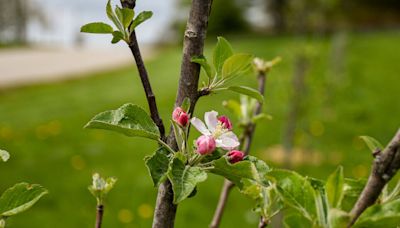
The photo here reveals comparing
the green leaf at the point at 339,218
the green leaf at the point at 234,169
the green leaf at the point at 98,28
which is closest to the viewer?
the green leaf at the point at 339,218

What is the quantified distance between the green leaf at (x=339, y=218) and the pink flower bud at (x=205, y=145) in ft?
0.53

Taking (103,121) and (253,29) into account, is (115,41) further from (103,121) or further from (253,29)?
(253,29)

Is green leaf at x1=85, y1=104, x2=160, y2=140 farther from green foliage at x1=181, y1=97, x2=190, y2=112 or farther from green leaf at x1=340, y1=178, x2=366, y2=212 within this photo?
green leaf at x1=340, y1=178, x2=366, y2=212

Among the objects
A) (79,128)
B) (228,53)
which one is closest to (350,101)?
(79,128)

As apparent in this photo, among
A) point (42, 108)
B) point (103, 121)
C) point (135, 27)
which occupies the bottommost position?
point (42, 108)

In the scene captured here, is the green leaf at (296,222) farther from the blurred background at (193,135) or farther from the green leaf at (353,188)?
the blurred background at (193,135)

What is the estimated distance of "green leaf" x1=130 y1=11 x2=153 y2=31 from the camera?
0.64 m

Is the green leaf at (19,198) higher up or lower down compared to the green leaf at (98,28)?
lower down

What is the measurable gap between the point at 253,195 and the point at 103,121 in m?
0.20

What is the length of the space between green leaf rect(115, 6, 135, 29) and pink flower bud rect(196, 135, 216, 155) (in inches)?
6.3

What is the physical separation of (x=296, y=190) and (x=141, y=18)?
0.92 feet

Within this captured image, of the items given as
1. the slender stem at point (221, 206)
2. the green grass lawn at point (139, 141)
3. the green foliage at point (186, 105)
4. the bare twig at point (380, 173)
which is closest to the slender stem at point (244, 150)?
the slender stem at point (221, 206)

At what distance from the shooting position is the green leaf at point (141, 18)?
2.09 feet

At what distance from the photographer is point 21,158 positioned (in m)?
5.94
